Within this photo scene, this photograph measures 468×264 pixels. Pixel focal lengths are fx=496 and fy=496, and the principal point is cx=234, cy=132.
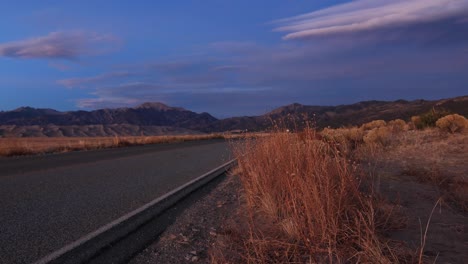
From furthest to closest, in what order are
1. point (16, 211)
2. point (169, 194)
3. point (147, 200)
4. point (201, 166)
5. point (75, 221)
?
point (201, 166) < point (169, 194) < point (147, 200) < point (16, 211) < point (75, 221)

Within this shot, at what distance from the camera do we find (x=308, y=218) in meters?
5.24

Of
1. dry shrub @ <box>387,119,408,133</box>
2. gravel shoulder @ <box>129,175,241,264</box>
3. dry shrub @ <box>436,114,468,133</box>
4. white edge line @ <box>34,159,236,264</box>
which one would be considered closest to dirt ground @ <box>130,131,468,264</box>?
gravel shoulder @ <box>129,175,241,264</box>

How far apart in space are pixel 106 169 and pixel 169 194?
197 inches

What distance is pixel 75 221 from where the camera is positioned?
6.73m

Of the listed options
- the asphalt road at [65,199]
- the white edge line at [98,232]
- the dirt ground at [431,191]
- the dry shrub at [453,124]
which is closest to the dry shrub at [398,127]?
the dry shrub at [453,124]

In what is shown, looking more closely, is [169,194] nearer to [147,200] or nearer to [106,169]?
[147,200]

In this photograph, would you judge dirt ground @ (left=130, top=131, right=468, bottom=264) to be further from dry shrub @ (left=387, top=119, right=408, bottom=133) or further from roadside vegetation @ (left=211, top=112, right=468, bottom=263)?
dry shrub @ (left=387, top=119, right=408, bottom=133)

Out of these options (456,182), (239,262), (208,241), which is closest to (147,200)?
(208,241)

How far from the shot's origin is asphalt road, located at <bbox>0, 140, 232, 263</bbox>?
18.7 ft

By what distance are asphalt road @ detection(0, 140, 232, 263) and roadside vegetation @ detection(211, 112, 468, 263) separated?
1901mm

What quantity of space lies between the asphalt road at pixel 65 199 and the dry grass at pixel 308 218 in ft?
6.72

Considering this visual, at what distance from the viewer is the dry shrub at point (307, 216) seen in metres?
4.80

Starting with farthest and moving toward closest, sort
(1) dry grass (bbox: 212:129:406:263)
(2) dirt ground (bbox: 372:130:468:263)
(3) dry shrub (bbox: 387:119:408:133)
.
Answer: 1. (3) dry shrub (bbox: 387:119:408:133)
2. (2) dirt ground (bbox: 372:130:468:263)
3. (1) dry grass (bbox: 212:129:406:263)

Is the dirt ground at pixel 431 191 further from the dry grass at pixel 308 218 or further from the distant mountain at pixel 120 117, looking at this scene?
the distant mountain at pixel 120 117
